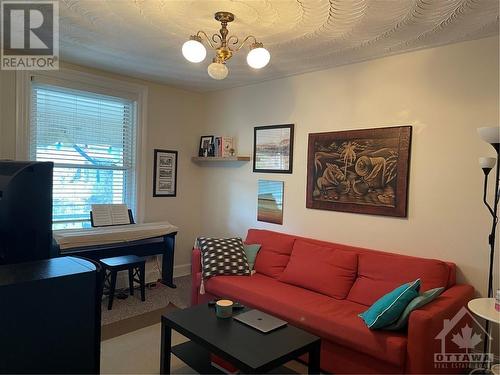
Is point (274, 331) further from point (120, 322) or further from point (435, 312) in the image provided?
point (120, 322)

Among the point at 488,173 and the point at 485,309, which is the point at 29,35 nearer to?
the point at 488,173

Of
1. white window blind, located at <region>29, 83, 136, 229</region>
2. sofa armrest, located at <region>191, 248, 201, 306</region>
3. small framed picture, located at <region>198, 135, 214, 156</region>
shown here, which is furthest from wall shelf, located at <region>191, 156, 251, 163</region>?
sofa armrest, located at <region>191, 248, 201, 306</region>

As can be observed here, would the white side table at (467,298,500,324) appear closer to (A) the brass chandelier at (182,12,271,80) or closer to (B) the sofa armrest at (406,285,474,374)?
(B) the sofa armrest at (406,285,474,374)

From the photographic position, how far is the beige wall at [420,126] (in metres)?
2.60

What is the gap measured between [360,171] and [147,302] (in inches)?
97.8

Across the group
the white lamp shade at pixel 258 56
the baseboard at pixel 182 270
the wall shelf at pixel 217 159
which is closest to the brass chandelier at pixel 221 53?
the white lamp shade at pixel 258 56

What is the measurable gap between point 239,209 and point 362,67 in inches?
83.1

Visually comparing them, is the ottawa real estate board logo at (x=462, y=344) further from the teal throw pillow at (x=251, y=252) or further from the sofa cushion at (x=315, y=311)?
the teal throw pillow at (x=251, y=252)

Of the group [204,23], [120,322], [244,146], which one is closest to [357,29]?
[204,23]

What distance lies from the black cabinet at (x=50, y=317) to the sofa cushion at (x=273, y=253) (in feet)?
6.95

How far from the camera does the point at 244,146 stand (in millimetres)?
4273

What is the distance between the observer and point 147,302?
365cm

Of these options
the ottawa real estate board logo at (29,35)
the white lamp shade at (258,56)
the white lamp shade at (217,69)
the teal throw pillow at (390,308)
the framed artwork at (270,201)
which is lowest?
the teal throw pillow at (390,308)

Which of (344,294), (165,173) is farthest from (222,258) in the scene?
(165,173)
